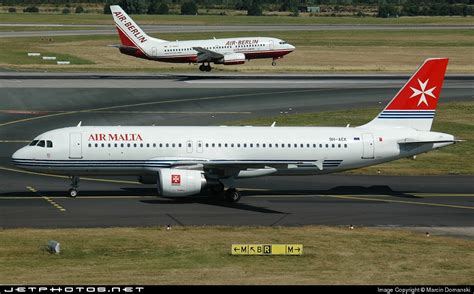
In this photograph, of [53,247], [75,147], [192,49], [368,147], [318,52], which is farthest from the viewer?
[318,52]

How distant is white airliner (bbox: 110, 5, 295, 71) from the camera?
116562 millimetres

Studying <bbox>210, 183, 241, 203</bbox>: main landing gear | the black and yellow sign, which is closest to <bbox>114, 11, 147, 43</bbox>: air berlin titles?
<bbox>210, 183, 241, 203</bbox>: main landing gear

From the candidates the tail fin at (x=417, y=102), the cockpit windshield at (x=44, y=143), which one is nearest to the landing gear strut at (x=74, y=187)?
the cockpit windshield at (x=44, y=143)

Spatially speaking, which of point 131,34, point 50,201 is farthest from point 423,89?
point 131,34

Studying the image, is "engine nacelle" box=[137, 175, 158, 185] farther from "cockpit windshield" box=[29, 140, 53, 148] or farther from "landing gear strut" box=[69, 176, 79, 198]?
"cockpit windshield" box=[29, 140, 53, 148]

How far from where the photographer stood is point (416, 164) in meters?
65.6

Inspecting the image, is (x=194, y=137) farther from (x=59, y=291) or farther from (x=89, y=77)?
(x=89, y=77)

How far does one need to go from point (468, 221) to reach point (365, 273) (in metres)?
13.9

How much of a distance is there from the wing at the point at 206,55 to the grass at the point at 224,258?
7460 centimetres

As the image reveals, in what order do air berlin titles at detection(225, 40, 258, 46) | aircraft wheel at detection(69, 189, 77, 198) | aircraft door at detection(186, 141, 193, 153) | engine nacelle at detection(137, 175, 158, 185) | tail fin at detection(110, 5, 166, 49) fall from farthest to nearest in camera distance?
air berlin titles at detection(225, 40, 258, 46) < tail fin at detection(110, 5, 166, 49) < aircraft wheel at detection(69, 189, 77, 198) < engine nacelle at detection(137, 175, 158, 185) < aircraft door at detection(186, 141, 193, 153)

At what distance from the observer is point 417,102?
54.6m

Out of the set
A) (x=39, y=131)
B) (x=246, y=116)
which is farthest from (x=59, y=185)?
(x=246, y=116)

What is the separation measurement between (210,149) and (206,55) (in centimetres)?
6763

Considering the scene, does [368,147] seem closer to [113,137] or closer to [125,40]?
[113,137]
